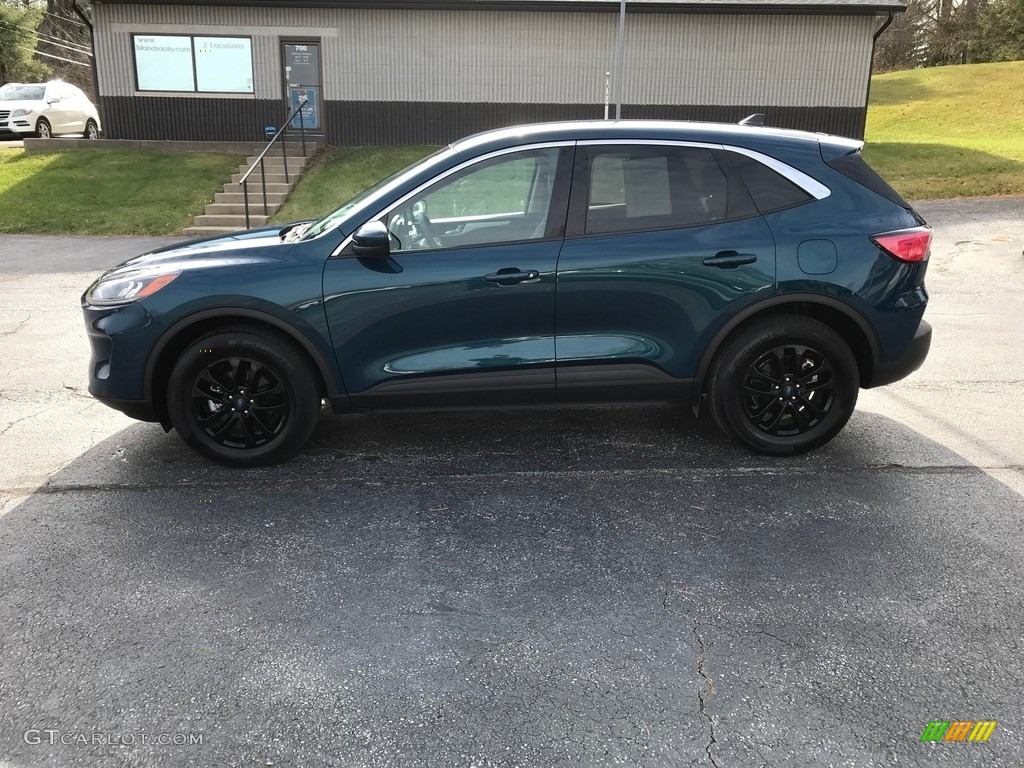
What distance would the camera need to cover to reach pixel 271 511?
3984 mm

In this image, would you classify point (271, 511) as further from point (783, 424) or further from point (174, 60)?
point (174, 60)

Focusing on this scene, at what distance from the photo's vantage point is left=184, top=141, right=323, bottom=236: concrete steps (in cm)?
1466

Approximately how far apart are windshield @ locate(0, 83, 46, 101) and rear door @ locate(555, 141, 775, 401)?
23414mm

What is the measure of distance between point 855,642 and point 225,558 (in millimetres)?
2587

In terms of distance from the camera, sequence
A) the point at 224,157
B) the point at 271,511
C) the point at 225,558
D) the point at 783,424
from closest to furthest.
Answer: the point at 225,558 < the point at 271,511 < the point at 783,424 < the point at 224,157

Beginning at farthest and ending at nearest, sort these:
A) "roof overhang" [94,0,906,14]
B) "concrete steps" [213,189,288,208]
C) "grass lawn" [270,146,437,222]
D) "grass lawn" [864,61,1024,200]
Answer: "roof overhang" [94,0,906,14] → "grass lawn" [864,61,1024,200] → "concrete steps" [213,189,288,208] → "grass lawn" [270,146,437,222]

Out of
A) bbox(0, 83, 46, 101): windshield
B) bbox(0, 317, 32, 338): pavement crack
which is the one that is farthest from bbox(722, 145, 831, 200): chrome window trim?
bbox(0, 83, 46, 101): windshield

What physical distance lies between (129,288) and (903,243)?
161 inches

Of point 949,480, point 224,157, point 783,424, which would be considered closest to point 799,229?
point 783,424

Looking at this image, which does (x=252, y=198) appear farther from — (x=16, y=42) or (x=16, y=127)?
(x=16, y=42)

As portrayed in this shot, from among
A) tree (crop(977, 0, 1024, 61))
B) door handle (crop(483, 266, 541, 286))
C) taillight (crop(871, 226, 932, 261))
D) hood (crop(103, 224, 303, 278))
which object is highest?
tree (crop(977, 0, 1024, 61))

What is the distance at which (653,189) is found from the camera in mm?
4305

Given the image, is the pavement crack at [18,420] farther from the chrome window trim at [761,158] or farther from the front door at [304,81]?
the front door at [304,81]

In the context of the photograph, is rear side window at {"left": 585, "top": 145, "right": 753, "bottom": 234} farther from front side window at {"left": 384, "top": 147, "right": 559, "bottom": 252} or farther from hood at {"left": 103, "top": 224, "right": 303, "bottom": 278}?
hood at {"left": 103, "top": 224, "right": 303, "bottom": 278}
